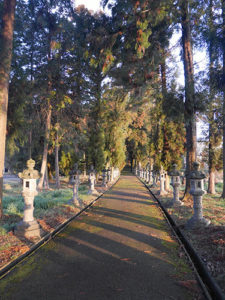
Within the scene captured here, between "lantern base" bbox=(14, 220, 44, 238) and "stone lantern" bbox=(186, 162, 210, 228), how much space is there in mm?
3931

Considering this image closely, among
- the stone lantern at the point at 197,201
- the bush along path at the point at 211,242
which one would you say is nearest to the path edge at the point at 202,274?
the bush along path at the point at 211,242

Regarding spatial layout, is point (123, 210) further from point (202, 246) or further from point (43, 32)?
point (43, 32)

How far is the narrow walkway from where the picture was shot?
318cm

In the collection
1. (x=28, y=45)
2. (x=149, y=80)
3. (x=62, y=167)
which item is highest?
(x=28, y=45)

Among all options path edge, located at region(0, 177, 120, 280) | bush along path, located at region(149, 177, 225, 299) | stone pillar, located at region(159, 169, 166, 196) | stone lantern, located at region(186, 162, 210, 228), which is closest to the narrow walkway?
path edge, located at region(0, 177, 120, 280)

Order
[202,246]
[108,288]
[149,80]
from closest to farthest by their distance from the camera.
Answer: [108,288] < [202,246] < [149,80]

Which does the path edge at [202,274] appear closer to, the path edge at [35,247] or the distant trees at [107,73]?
the path edge at [35,247]

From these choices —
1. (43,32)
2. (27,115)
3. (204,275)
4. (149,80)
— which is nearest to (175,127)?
(149,80)

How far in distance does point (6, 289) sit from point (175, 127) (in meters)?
14.6

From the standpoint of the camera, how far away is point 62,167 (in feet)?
84.3

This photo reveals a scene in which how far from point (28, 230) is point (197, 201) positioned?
448cm

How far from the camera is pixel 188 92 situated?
10422 millimetres

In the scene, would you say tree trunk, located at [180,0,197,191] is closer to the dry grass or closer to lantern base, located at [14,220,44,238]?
the dry grass

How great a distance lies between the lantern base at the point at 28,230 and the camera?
548cm
